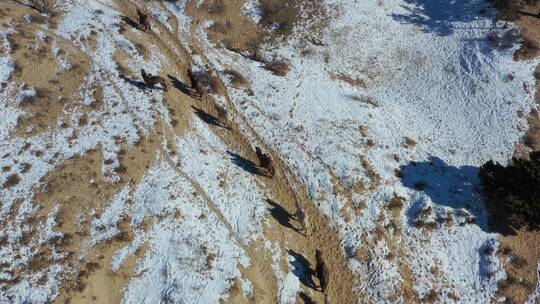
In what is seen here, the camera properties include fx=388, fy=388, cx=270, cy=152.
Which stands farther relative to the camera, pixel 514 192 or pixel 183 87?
pixel 183 87

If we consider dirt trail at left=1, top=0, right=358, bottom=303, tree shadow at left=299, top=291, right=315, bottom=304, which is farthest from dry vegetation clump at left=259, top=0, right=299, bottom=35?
tree shadow at left=299, top=291, right=315, bottom=304

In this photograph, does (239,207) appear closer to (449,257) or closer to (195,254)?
(195,254)

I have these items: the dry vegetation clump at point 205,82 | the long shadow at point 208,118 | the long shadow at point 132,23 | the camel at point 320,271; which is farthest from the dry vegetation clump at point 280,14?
the camel at point 320,271

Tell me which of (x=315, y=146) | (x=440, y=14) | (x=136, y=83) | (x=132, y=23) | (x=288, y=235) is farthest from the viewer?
(x=440, y=14)

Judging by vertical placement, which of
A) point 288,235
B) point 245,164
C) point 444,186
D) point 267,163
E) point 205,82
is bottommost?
point 288,235

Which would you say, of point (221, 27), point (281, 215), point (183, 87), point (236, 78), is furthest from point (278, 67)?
point (281, 215)

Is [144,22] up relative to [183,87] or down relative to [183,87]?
up

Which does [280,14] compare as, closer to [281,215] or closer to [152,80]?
[152,80]

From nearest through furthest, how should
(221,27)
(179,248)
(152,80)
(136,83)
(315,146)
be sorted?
(179,248) < (315,146) < (152,80) < (136,83) < (221,27)

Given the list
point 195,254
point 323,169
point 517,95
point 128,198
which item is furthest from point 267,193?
point 517,95
